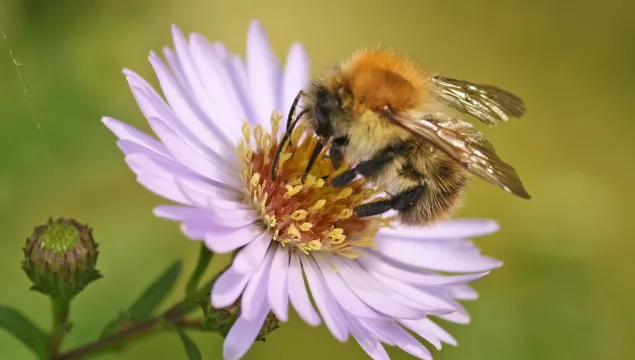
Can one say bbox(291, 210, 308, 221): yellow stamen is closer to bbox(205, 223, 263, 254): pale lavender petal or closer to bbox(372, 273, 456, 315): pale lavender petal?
bbox(205, 223, 263, 254): pale lavender petal

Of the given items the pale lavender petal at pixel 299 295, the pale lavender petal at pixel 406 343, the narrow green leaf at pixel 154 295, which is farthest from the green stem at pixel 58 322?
the pale lavender petal at pixel 406 343

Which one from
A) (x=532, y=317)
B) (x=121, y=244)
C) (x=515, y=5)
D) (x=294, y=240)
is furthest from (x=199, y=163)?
(x=515, y=5)

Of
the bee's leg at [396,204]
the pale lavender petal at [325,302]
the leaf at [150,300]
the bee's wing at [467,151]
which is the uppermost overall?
the bee's wing at [467,151]

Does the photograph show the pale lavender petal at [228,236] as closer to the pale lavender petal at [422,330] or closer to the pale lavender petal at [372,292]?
the pale lavender petal at [372,292]

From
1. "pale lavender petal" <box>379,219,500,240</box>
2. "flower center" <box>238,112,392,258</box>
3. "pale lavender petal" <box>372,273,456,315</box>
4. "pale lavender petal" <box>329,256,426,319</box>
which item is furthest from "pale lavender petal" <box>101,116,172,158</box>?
"pale lavender petal" <box>379,219,500,240</box>

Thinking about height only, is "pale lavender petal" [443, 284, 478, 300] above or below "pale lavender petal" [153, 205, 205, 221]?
below

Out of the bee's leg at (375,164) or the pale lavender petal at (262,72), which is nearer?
the bee's leg at (375,164)

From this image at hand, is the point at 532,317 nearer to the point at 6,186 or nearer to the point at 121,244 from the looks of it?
the point at 121,244
